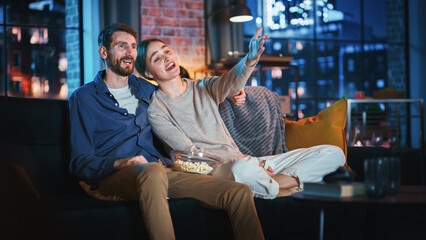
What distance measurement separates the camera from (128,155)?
2.39m

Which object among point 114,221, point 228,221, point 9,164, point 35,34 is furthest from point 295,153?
point 35,34

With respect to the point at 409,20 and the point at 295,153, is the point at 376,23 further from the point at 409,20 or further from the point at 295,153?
the point at 295,153

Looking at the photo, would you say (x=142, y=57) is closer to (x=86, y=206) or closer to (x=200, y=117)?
(x=200, y=117)

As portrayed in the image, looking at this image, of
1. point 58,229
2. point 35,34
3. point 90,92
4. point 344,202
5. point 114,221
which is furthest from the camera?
point 35,34

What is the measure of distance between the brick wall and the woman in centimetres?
267

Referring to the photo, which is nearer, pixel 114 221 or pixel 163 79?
pixel 114 221

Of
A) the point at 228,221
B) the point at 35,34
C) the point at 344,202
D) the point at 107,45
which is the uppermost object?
the point at 35,34

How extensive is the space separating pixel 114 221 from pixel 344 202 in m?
0.93

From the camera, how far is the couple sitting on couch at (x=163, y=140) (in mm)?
2062

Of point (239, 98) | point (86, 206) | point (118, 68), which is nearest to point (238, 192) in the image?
point (86, 206)

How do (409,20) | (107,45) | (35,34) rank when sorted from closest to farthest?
(107,45)
(35,34)
(409,20)

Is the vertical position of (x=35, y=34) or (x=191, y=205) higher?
(x=35, y=34)

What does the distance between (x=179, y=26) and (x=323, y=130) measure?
2990 millimetres

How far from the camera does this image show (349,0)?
7.82 meters
